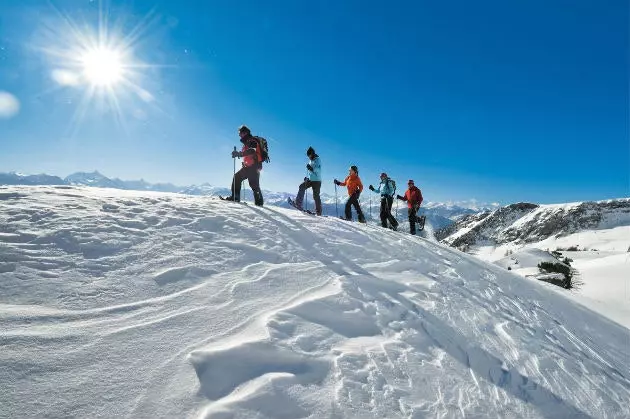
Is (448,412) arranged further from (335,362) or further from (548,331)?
(548,331)

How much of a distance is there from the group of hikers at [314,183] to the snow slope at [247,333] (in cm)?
343

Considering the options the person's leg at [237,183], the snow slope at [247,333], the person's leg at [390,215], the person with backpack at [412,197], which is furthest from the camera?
the person with backpack at [412,197]

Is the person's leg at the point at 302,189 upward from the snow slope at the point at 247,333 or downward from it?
upward

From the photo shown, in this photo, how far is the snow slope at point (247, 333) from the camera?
7.85 feet

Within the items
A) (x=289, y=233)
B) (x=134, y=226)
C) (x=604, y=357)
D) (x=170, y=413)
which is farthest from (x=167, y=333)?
(x=604, y=357)

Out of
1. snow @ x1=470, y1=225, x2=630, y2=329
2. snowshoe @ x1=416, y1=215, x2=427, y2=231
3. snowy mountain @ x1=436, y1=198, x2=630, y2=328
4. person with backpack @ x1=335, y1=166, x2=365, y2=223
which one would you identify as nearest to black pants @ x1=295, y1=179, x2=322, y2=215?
person with backpack @ x1=335, y1=166, x2=365, y2=223

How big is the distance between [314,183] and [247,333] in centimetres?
897

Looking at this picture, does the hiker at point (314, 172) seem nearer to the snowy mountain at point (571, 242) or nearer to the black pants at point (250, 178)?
the black pants at point (250, 178)

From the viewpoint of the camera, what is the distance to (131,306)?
133 inches

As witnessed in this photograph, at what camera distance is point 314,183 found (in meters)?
11.9

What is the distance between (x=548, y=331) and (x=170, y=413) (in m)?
6.46

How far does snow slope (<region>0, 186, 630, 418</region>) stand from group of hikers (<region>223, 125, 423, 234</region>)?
3.43 metres

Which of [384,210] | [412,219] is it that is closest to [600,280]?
[412,219]

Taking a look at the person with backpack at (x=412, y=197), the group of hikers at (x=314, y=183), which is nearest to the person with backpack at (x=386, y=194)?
the group of hikers at (x=314, y=183)
